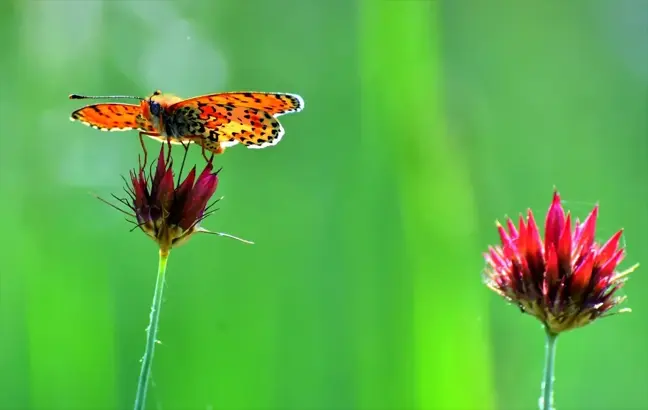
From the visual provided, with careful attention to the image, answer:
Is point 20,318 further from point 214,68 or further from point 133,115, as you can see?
point 133,115

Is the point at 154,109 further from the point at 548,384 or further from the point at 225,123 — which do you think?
the point at 548,384

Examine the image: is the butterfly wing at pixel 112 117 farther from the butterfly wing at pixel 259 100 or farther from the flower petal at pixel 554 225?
the flower petal at pixel 554 225

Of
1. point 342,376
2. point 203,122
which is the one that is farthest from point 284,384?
point 203,122

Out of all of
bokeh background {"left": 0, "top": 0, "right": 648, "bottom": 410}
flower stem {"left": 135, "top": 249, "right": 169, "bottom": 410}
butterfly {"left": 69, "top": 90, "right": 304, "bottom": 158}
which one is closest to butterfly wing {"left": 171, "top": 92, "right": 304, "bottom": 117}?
butterfly {"left": 69, "top": 90, "right": 304, "bottom": 158}

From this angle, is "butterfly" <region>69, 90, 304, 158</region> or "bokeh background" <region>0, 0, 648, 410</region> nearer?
"butterfly" <region>69, 90, 304, 158</region>

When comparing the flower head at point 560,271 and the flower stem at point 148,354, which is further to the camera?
the flower head at point 560,271

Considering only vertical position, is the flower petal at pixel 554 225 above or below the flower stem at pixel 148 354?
above

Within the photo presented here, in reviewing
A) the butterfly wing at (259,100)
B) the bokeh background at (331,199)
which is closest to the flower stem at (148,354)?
the butterfly wing at (259,100)

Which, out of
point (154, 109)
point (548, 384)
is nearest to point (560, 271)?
point (548, 384)

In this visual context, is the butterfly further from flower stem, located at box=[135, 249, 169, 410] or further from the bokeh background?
the bokeh background
